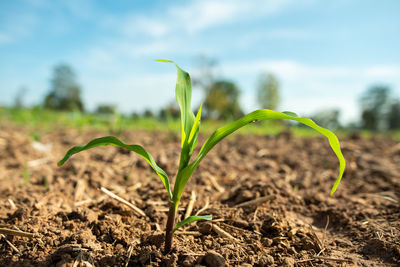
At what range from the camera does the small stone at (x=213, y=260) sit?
1026 mm

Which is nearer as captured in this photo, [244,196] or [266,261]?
[266,261]

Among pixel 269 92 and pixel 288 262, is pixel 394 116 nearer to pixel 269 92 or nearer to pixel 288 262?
pixel 269 92

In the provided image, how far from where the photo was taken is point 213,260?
1.04 m

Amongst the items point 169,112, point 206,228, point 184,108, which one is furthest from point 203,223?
point 169,112

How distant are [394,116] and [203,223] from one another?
122 feet

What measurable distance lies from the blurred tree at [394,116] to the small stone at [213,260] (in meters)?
34.2

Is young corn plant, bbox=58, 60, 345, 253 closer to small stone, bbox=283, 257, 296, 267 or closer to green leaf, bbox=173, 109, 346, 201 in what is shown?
green leaf, bbox=173, 109, 346, 201

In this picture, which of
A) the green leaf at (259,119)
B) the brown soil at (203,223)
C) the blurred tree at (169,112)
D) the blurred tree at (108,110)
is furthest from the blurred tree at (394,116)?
the green leaf at (259,119)

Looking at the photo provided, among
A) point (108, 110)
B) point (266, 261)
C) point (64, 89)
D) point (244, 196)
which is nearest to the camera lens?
point (266, 261)

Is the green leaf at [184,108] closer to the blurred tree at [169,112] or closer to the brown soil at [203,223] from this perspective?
the brown soil at [203,223]

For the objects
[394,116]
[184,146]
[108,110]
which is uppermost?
[108,110]

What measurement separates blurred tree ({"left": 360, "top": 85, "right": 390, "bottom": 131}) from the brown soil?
33.0 m

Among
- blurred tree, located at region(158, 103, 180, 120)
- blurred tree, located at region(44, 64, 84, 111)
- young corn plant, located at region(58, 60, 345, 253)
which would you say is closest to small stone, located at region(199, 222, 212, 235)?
young corn plant, located at region(58, 60, 345, 253)

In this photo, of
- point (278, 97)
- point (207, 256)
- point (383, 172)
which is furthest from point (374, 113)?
point (207, 256)
